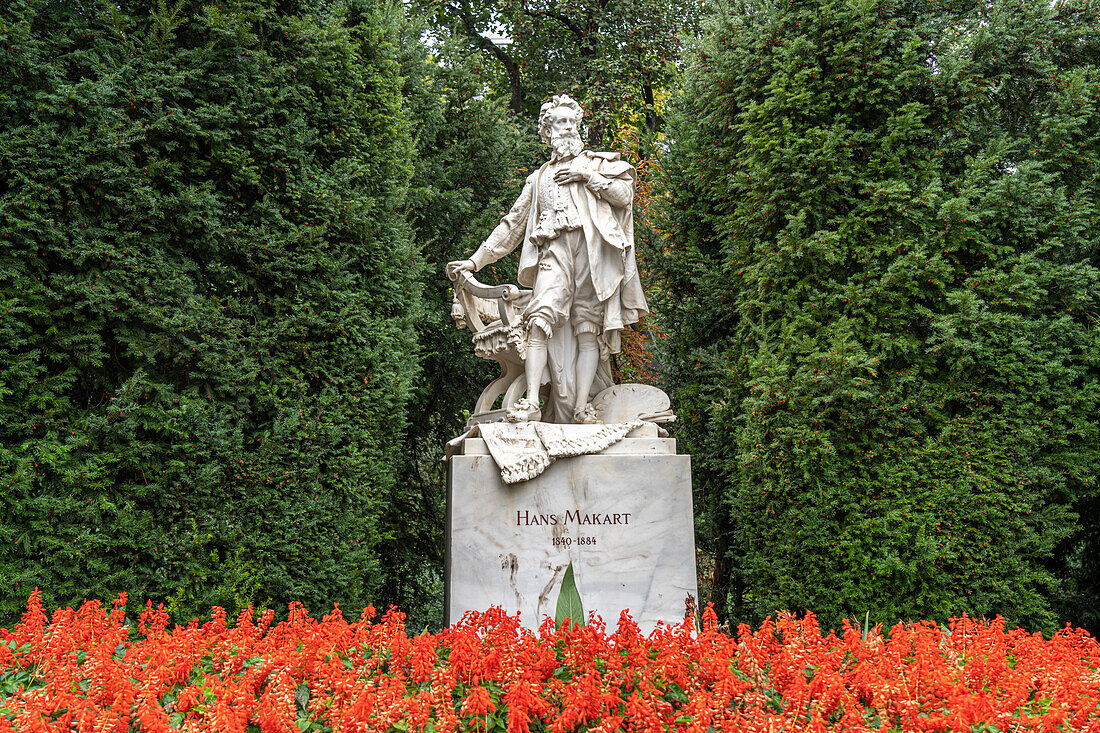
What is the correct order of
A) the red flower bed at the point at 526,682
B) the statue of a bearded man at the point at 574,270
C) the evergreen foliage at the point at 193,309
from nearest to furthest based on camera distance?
the red flower bed at the point at 526,682 < the evergreen foliage at the point at 193,309 < the statue of a bearded man at the point at 574,270

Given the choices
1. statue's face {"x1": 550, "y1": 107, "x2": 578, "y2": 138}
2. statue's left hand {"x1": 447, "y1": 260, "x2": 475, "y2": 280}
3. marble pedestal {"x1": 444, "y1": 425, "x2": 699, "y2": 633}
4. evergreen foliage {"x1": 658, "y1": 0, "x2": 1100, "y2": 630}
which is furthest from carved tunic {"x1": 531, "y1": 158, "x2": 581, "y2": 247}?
evergreen foliage {"x1": 658, "y1": 0, "x2": 1100, "y2": 630}

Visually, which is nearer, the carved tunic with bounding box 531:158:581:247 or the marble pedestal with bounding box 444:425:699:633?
the marble pedestal with bounding box 444:425:699:633

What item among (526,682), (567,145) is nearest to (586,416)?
(567,145)

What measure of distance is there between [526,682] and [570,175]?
13.5ft

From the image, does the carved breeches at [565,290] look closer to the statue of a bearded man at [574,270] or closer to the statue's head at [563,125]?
the statue of a bearded man at [574,270]

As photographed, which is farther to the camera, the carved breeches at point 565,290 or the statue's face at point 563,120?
the statue's face at point 563,120

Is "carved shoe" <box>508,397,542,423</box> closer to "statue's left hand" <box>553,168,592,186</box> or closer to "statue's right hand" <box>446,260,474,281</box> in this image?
"statue's right hand" <box>446,260,474,281</box>

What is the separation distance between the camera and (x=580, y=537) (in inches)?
198


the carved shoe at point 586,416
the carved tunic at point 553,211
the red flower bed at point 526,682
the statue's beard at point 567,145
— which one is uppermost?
the statue's beard at point 567,145

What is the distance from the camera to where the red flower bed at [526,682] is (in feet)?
7.68

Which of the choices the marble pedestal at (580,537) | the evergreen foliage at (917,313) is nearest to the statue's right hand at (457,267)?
the marble pedestal at (580,537)

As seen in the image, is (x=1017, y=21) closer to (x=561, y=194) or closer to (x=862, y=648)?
(x=561, y=194)

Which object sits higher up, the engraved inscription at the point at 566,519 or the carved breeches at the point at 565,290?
the carved breeches at the point at 565,290

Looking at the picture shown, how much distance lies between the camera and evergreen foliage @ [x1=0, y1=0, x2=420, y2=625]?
5148 mm
